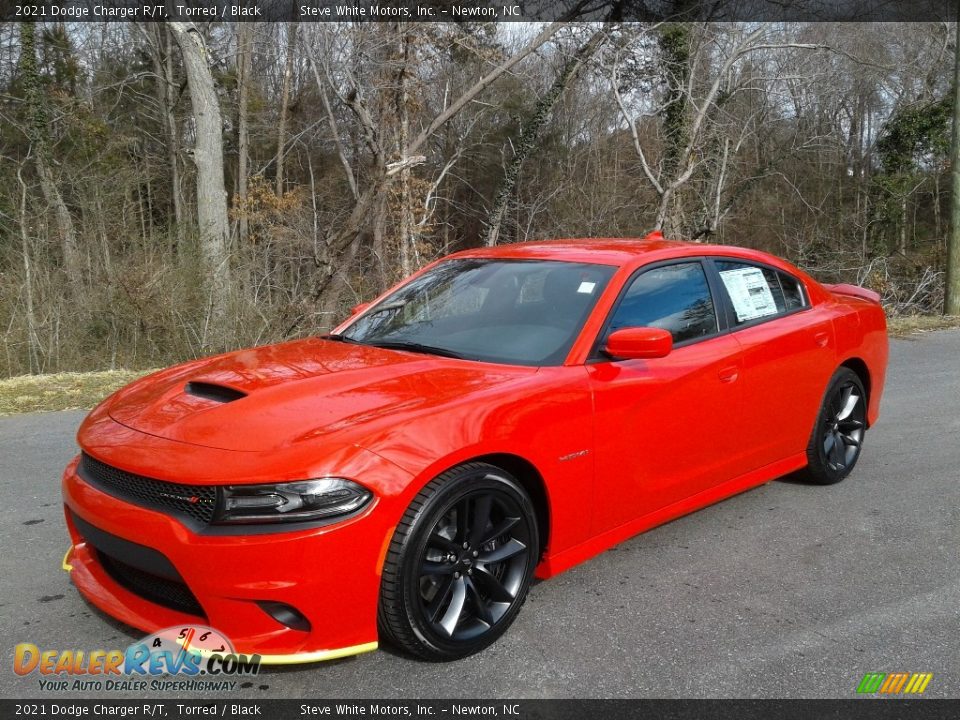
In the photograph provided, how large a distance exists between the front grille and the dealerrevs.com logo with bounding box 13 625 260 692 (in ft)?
1.28

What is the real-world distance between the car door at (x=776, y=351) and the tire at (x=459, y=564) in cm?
168

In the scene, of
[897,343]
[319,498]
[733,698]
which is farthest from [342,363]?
[897,343]

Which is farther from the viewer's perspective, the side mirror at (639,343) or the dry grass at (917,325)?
the dry grass at (917,325)

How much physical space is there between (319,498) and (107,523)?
2.61ft

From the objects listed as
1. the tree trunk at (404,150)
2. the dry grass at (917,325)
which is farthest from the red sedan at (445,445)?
the tree trunk at (404,150)

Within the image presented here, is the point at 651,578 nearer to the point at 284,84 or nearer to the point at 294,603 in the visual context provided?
the point at 294,603

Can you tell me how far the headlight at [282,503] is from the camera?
2670 millimetres

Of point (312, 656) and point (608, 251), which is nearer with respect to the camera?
point (312, 656)

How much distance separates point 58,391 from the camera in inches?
329

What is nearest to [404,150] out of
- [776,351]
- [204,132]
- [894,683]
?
[204,132]

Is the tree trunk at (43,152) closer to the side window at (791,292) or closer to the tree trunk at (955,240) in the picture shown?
the side window at (791,292)

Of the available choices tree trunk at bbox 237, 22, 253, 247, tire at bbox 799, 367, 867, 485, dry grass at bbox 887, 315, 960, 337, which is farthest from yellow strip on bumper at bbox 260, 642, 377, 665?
tree trunk at bbox 237, 22, 253, 247

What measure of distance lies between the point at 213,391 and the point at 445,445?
1.04m

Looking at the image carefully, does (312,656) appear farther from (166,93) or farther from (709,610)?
(166,93)
